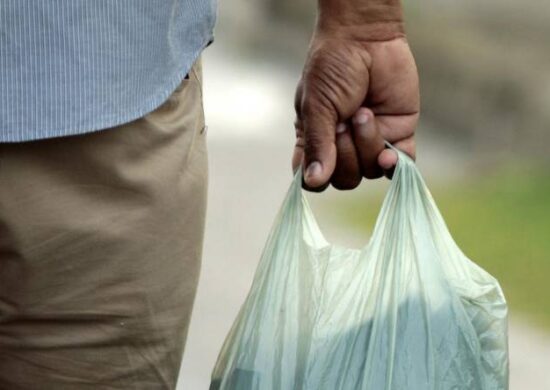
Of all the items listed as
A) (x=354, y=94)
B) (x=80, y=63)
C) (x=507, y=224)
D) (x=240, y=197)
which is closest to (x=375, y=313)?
(x=354, y=94)

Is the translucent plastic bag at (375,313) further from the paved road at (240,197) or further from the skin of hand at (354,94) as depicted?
the paved road at (240,197)

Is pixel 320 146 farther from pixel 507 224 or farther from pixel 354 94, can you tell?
pixel 507 224

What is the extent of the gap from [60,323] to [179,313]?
197mm

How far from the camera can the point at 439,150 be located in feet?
22.7

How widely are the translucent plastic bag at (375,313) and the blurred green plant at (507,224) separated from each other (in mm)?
2933

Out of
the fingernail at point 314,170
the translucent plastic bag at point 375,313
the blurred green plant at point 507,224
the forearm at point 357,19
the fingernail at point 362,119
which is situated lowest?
the translucent plastic bag at point 375,313

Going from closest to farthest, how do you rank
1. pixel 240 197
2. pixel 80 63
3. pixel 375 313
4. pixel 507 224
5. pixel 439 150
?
pixel 80 63, pixel 375 313, pixel 507 224, pixel 240 197, pixel 439 150

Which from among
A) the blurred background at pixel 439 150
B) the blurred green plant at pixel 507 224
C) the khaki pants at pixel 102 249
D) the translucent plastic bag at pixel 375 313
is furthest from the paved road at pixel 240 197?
the khaki pants at pixel 102 249

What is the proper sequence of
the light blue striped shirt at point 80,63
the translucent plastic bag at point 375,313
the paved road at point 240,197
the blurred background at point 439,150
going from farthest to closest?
the blurred background at point 439,150 < the paved road at point 240,197 < the translucent plastic bag at point 375,313 < the light blue striped shirt at point 80,63

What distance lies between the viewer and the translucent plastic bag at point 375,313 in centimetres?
231

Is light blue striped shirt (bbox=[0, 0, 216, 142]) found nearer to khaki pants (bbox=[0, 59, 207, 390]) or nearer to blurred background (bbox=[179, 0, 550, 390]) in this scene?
khaki pants (bbox=[0, 59, 207, 390])

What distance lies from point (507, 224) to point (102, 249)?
408 centimetres

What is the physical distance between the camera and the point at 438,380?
2305 mm

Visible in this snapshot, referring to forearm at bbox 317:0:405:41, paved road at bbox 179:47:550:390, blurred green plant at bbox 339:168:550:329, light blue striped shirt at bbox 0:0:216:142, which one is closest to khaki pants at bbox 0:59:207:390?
light blue striped shirt at bbox 0:0:216:142
